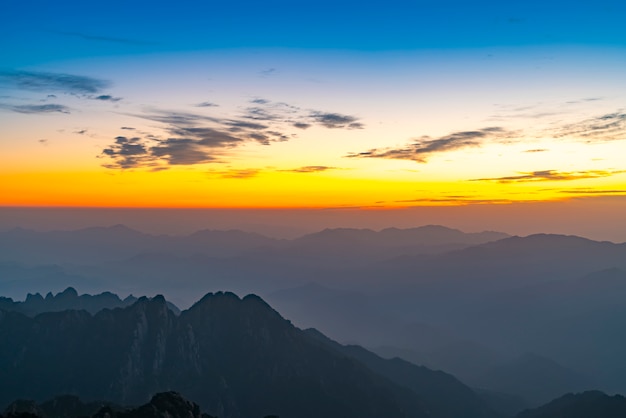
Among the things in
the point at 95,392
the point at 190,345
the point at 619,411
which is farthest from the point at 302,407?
the point at 619,411

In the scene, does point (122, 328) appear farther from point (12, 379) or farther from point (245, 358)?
point (245, 358)

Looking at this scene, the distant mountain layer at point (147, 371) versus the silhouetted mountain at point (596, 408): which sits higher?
the distant mountain layer at point (147, 371)

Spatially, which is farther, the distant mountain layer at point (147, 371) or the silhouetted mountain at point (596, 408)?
the silhouetted mountain at point (596, 408)

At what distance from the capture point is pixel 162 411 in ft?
265

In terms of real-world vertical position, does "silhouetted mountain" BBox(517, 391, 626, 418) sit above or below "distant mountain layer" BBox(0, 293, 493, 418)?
below

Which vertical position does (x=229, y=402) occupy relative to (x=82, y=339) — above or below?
below

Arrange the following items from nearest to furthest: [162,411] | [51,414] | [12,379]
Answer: [162,411] → [51,414] → [12,379]

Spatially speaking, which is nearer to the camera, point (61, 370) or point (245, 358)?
point (61, 370)

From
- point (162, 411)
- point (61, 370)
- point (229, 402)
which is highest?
point (162, 411)

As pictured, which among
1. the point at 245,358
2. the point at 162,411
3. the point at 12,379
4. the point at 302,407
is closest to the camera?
the point at 162,411

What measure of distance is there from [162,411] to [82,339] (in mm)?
131123

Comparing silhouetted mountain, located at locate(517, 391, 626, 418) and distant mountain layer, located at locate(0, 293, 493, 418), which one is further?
silhouetted mountain, located at locate(517, 391, 626, 418)

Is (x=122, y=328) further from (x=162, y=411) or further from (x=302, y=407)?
(x=162, y=411)

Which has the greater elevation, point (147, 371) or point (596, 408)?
point (147, 371)
